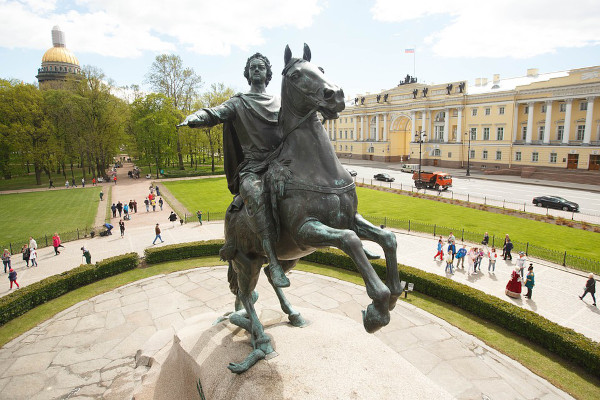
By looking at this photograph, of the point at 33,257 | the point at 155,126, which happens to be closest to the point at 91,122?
the point at 155,126

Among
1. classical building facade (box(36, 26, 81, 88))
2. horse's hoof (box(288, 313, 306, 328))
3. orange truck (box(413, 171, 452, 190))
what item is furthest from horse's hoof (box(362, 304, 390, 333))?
classical building facade (box(36, 26, 81, 88))

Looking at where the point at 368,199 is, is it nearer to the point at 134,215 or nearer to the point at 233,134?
the point at 134,215

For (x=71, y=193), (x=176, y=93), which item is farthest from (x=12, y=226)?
(x=176, y=93)

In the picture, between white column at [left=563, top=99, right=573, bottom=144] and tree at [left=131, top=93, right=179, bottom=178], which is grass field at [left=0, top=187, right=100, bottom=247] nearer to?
tree at [left=131, top=93, right=179, bottom=178]

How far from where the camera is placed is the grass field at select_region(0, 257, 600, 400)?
28.4 ft

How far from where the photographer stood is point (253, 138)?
5.94 m

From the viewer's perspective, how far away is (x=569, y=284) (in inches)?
579

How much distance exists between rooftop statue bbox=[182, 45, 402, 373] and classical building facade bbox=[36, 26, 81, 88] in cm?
9472

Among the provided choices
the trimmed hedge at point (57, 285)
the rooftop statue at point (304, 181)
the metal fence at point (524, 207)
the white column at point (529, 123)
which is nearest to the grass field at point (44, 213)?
the trimmed hedge at point (57, 285)

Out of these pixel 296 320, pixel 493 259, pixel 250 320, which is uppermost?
pixel 250 320

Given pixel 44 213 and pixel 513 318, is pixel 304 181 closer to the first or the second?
pixel 513 318

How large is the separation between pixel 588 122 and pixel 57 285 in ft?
186

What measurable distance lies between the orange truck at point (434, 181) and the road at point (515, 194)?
0.92m

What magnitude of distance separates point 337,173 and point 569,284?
14812 mm
